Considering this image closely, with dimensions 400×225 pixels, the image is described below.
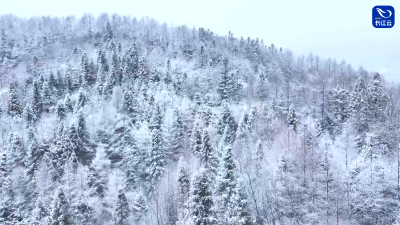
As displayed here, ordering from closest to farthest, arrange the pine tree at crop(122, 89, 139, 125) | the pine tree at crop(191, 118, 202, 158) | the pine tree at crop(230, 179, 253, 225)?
the pine tree at crop(230, 179, 253, 225), the pine tree at crop(191, 118, 202, 158), the pine tree at crop(122, 89, 139, 125)

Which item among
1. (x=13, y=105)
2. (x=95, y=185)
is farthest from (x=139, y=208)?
(x=13, y=105)

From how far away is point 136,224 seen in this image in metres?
45.3

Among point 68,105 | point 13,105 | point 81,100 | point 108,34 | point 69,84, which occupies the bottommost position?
point 68,105

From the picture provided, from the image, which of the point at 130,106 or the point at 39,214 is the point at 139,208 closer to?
the point at 39,214

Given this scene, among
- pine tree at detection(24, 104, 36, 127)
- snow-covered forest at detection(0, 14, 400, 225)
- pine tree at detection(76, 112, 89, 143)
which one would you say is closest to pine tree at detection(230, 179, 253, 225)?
snow-covered forest at detection(0, 14, 400, 225)

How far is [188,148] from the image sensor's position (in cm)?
5866

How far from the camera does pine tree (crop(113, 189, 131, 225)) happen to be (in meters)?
43.4

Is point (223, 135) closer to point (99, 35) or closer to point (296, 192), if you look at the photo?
point (296, 192)

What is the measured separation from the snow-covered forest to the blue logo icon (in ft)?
50.5

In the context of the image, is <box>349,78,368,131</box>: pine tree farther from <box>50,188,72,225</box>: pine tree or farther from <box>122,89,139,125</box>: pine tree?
<box>50,188,72,225</box>: pine tree

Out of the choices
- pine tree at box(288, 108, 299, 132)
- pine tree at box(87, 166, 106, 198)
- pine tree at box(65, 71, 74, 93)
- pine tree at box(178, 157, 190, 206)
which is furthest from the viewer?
pine tree at box(65, 71, 74, 93)

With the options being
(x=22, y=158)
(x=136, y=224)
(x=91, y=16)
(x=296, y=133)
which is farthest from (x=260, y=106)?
(x=91, y=16)

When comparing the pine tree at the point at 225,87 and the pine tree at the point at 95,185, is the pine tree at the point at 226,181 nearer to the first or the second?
the pine tree at the point at 95,185

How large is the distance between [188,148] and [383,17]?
37489 millimetres
